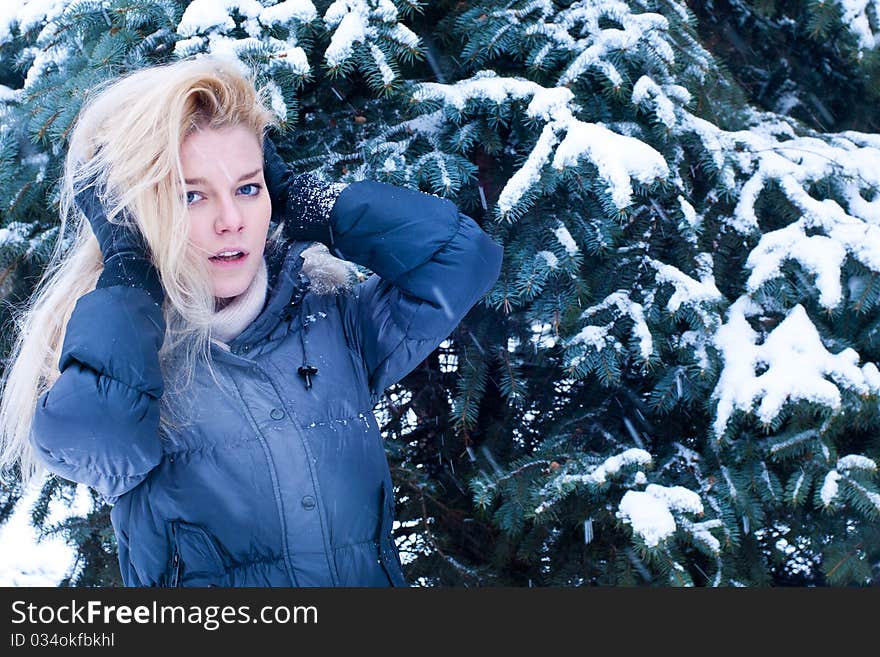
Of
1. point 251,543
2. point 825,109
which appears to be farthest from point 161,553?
point 825,109

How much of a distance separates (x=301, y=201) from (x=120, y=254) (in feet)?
1.41

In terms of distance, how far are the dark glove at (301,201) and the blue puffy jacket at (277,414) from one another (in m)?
0.03

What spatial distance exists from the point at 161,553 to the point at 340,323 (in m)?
0.64

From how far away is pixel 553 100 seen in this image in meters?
2.51

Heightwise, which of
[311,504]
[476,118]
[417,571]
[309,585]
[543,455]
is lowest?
[417,571]

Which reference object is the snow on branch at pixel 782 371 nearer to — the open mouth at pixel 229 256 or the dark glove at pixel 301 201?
the dark glove at pixel 301 201

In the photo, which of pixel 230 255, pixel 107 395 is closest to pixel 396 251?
pixel 230 255

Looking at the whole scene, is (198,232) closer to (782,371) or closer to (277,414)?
(277,414)

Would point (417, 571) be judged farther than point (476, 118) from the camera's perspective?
Yes

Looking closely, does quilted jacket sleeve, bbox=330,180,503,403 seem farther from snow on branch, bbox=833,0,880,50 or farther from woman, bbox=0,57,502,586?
snow on branch, bbox=833,0,880,50

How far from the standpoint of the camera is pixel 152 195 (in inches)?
72.2

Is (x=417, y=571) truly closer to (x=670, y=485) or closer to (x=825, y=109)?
(x=670, y=485)

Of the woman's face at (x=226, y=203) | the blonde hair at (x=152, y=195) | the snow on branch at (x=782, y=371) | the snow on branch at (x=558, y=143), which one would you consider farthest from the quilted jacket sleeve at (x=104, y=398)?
the snow on branch at (x=782, y=371)

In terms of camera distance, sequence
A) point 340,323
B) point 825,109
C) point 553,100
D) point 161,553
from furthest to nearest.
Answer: point 825,109
point 553,100
point 340,323
point 161,553
